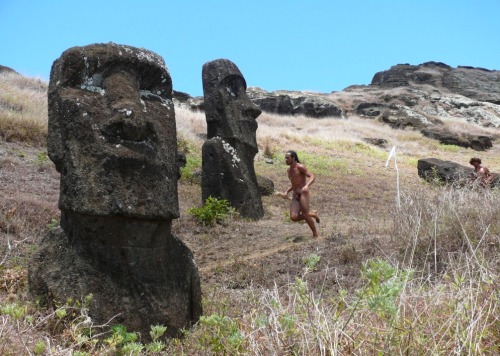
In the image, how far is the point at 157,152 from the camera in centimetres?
419

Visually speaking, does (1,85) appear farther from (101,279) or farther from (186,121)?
(101,279)

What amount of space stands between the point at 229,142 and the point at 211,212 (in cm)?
190

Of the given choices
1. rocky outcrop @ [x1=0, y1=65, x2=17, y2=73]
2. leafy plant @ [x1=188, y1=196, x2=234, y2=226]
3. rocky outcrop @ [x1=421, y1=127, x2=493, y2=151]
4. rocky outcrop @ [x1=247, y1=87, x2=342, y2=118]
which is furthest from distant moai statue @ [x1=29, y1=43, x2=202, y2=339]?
rocky outcrop @ [x1=247, y1=87, x2=342, y2=118]

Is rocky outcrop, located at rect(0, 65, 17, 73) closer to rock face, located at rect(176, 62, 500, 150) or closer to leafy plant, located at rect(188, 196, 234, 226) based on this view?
rock face, located at rect(176, 62, 500, 150)

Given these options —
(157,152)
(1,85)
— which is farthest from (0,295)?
(1,85)

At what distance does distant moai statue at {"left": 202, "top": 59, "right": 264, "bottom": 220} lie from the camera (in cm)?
1046

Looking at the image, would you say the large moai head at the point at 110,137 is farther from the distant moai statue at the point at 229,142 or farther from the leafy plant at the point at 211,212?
the distant moai statue at the point at 229,142

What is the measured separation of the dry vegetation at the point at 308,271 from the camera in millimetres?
2594

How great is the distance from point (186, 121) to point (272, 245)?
1896 centimetres

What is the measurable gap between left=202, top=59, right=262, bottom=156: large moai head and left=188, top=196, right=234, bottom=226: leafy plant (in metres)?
1.58

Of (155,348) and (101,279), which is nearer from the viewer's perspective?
(155,348)

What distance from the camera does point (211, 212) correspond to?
9289 mm

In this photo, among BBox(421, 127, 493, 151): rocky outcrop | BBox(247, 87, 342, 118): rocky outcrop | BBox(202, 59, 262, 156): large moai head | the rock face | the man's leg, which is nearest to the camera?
the man's leg

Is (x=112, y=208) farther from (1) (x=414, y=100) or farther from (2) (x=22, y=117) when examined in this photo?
(1) (x=414, y=100)
